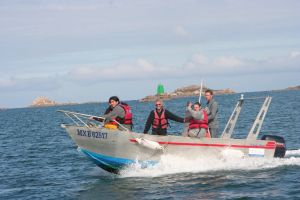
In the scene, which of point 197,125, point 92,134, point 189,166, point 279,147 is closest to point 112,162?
point 92,134

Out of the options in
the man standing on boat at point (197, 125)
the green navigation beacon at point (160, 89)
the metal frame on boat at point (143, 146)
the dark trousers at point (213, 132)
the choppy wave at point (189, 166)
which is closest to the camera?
the man standing on boat at point (197, 125)

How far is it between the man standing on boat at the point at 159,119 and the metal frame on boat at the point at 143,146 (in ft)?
0.87

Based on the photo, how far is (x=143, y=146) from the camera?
46.1 feet

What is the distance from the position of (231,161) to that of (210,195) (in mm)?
2657

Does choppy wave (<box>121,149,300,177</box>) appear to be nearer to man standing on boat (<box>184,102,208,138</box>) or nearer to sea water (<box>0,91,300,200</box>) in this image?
sea water (<box>0,91,300,200</box>)

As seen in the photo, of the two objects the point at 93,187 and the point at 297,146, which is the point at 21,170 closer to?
the point at 93,187

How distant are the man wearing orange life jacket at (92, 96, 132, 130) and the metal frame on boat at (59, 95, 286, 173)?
0.73ft

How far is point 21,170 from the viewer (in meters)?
18.0

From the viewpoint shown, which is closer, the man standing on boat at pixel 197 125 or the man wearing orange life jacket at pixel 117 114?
the man standing on boat at pixel 197 125

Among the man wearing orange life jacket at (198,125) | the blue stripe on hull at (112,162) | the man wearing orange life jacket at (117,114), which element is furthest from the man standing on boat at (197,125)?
the man wearing orange life jacket at (117,114)

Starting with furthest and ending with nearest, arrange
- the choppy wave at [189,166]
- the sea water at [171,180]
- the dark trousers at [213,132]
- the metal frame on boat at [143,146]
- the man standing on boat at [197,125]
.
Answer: the dark trousers at [213,132], the choppy wave at [189,166], the metal frame on boat at [143,146], the man standing on boat at [197,125], the sea water at [171,180]

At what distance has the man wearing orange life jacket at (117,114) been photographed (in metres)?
14.1

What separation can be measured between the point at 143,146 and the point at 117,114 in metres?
1.18

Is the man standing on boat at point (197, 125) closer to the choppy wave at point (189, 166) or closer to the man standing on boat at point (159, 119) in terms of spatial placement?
the man standing on boat at point (159, 119)
